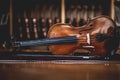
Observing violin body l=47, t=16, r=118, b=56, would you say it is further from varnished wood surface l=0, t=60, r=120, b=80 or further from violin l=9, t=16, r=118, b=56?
varnished wood surface l=0, t=60, r=120, b=80

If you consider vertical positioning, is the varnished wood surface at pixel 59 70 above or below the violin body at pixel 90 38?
below

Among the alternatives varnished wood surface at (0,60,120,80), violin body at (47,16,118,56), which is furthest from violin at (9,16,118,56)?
varnished wood surface at (0,60,120,80)

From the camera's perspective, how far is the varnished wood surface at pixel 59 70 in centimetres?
191

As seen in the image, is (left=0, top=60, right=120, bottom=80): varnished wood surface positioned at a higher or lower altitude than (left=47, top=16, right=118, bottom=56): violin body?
lower

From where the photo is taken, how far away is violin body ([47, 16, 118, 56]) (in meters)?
2.17

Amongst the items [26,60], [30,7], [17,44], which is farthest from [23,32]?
[26,60]

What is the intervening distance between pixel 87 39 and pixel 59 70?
0.40 meters

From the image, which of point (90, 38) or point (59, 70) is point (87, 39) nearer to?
point (90, 38)

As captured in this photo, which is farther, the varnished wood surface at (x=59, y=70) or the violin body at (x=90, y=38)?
the violin body at (x=90, y=38)

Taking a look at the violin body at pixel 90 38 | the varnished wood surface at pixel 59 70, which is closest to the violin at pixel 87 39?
the violin body at pixel 90 38

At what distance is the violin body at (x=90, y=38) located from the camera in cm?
217

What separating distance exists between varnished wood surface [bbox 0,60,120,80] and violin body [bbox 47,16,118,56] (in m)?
0.27

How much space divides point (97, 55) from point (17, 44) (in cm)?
68

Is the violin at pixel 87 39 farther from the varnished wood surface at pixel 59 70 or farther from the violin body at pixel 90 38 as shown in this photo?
the varnished wood surface at pixel 59 70
